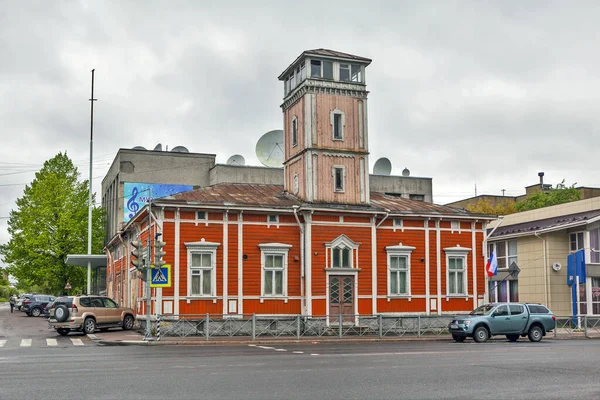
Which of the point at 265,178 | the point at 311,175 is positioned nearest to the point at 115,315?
the point at 311,175

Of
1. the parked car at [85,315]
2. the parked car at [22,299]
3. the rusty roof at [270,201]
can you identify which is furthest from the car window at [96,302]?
the parked car at [22,299]

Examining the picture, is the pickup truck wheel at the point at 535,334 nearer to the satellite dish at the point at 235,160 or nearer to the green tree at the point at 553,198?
the satellite dish at the point at 235,160

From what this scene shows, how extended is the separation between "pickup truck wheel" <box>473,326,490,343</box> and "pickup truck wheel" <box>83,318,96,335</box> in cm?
1641

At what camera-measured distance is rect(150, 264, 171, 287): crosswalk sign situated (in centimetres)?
2767

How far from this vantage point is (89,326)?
31125 mm

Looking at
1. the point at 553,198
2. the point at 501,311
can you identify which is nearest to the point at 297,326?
the point at 501,311

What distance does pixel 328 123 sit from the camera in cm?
3441

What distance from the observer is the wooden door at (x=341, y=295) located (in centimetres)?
3294

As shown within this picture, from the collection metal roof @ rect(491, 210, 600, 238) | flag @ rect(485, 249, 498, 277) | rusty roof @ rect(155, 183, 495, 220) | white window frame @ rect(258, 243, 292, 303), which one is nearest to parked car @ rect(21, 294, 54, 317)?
rusty roof @ rect(155, 183, 495, 220)

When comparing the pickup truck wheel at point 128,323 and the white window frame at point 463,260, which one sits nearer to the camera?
the pickup truck wheel at point 128,323

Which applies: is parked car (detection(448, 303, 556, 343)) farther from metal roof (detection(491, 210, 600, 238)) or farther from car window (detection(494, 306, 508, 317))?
metal roof (detection(491, 210, 600, 238))

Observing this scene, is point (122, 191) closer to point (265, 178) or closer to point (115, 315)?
point (265, 178)

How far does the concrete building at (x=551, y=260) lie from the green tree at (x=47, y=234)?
32.8 m

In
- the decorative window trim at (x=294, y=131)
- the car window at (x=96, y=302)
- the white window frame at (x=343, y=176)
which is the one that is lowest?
the car window at (x=96, y=302)
